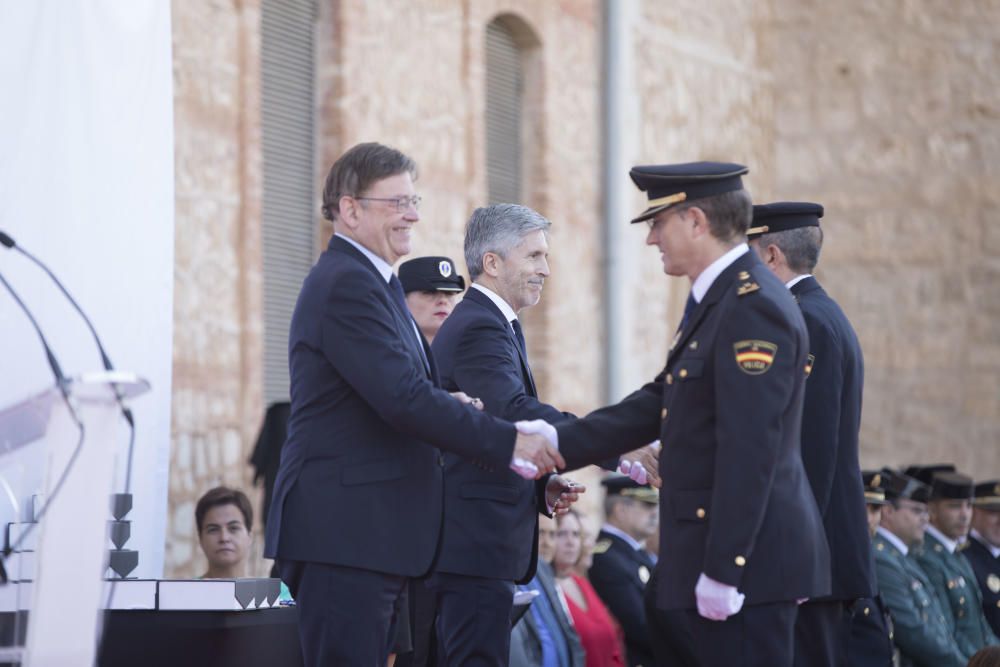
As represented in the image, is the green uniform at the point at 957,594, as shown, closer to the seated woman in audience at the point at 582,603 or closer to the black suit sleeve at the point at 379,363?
the seated woman in audience at the point at 582,603

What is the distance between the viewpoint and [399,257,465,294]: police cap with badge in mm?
6379

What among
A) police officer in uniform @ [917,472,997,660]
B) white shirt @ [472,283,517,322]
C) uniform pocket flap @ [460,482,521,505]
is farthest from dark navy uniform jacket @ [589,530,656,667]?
uniform pocket flap @ [460,482,521,505]

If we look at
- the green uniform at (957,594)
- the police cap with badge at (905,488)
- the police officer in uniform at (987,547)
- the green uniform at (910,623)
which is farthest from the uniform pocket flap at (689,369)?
the police officer in uniform at (987,547)

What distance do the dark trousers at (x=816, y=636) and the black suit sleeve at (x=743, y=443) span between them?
85 cm

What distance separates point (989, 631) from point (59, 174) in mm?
6768

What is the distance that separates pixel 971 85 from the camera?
15.2m

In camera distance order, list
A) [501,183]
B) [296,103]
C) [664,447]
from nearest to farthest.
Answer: [664,447], [296,103], [501,183]

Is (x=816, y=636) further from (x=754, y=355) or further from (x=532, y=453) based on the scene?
(x=754, y=355)

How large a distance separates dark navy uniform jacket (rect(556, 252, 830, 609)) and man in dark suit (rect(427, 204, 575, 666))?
2.42ft

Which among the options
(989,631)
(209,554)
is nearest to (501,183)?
(989,631)

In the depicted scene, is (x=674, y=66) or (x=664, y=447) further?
(x=674, y=66)

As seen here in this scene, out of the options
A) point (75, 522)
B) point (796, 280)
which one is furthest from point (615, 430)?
point (75, 522)

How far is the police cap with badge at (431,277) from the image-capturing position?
6379 millimetres

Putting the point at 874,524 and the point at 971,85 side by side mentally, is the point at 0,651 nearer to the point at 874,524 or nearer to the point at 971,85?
the point at 874,524
